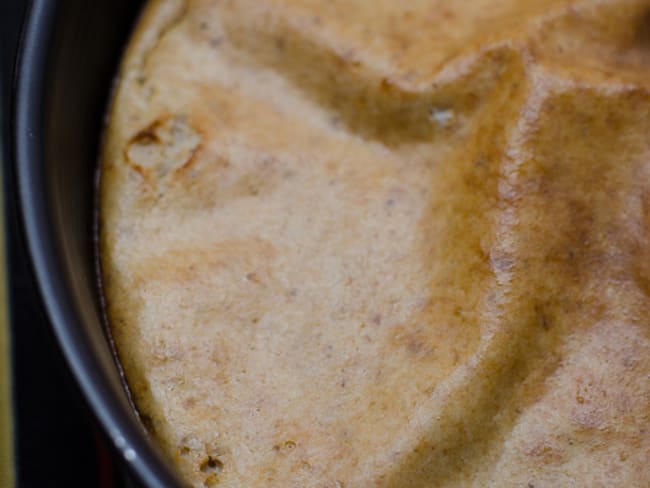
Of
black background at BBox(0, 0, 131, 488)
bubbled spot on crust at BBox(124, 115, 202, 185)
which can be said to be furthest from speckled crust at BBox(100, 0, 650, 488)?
black background at BBox(0, 0, 131, 488)

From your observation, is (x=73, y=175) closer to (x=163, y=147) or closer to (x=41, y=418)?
(x=163, y=147)

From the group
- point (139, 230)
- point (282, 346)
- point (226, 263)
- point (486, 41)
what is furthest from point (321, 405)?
point (486, 41)

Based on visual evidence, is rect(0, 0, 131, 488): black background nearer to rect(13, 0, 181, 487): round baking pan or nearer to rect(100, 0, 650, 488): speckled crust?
rect(13, 0, 181, 487): round baking pan

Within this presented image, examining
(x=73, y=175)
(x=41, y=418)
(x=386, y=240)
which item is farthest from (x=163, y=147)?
(x=41, y=418)

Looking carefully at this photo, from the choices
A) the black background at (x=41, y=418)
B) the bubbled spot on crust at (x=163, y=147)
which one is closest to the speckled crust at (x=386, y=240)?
the bubbled spot on crust at (x=163, y=147)

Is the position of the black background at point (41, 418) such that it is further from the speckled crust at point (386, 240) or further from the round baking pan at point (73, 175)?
the speckled crust at point (386, 240)

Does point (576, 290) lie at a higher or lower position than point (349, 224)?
lower

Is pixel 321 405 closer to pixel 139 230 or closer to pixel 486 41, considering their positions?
pixel 139 230
